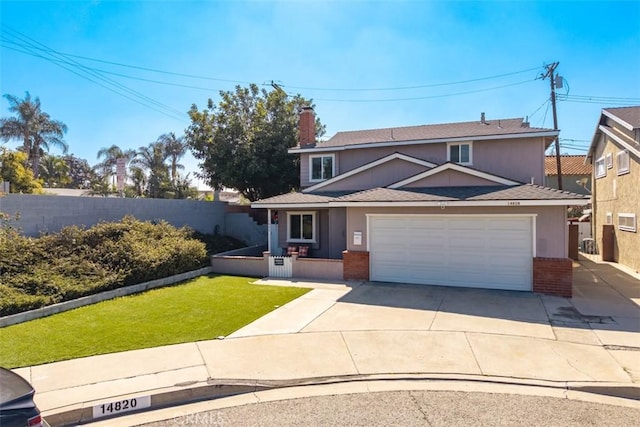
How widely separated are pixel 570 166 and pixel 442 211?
83.5 ft

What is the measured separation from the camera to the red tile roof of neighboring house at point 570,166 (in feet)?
98.6

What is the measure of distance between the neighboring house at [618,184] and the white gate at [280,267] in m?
13.3

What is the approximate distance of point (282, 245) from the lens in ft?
59.2

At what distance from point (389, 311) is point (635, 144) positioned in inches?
505

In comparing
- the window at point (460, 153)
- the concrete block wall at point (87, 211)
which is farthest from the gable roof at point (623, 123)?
the concrete block wall at point (87, 211)

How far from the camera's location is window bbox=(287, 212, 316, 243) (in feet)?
57.1

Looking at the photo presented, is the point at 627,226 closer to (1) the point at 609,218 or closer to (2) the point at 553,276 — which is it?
(1) the point at 609,218

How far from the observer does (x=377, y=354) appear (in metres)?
6.73

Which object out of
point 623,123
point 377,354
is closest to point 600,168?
point 623,123

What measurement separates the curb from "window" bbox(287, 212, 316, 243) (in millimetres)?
11695

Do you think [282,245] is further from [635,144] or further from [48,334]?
[635,144]

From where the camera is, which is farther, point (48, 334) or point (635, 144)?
point (635, 144)

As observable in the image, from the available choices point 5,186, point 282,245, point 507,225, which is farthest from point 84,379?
point 282,245

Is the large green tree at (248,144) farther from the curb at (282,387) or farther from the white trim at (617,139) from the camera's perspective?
the curb at (282,387)
